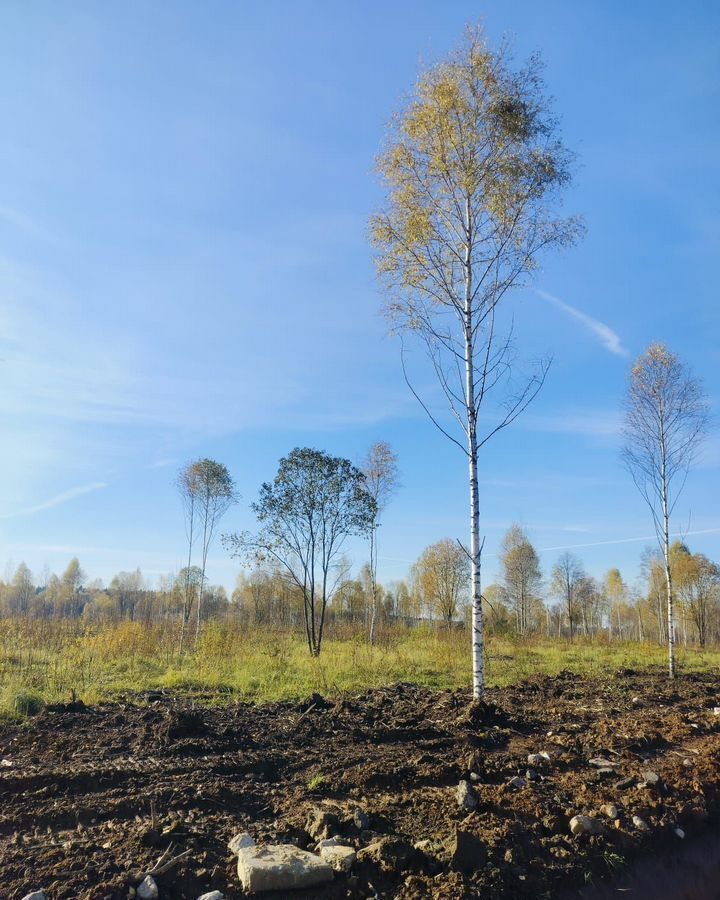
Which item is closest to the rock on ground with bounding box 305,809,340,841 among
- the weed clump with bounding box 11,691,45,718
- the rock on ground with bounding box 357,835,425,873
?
the rock on ground with bounding box 357,835,425,873

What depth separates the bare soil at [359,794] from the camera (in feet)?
9.80

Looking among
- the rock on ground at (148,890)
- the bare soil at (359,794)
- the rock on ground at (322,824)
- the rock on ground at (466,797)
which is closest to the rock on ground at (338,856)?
A: the bare soil at (359,794)

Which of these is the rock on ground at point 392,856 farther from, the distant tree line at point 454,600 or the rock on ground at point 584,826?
the distant tree line at point 454,600

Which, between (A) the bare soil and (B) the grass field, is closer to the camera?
(A) the bare soil

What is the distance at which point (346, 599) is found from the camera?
142ft

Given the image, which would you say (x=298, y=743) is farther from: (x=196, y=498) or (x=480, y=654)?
(x=196, y=498)

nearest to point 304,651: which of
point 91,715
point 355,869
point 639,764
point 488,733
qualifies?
point 91,715

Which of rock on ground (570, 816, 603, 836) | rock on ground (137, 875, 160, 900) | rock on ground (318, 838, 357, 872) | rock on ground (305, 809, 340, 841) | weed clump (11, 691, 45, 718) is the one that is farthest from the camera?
weed clump (11, 691, 45, 718)

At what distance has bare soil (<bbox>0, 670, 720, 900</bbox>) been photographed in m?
2.99

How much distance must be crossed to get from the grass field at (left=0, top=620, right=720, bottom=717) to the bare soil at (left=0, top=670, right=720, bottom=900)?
2.59 meters

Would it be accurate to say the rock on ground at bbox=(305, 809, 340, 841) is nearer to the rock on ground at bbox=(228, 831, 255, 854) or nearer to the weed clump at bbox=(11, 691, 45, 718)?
the rock on ground at bbox=(228, 831, 255, 854)

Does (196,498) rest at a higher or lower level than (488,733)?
higher

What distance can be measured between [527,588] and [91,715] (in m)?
35.8

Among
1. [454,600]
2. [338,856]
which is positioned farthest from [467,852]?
[454,600]
